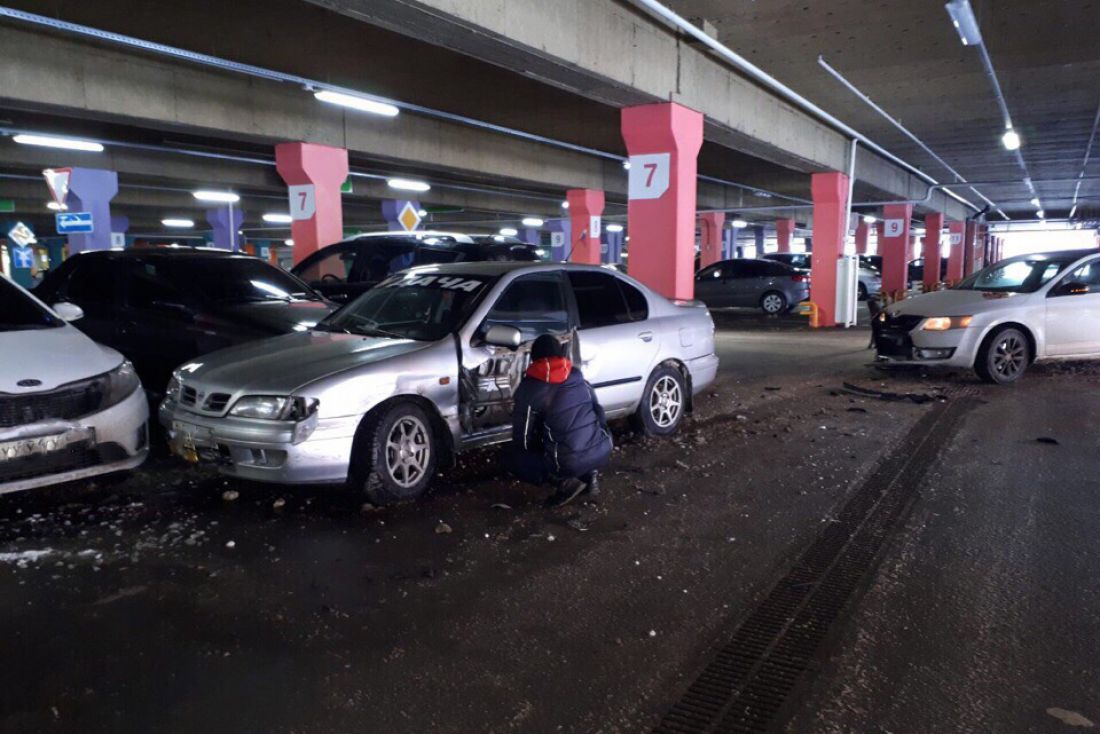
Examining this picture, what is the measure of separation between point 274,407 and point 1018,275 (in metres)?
9.66

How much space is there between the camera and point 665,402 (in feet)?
22.5

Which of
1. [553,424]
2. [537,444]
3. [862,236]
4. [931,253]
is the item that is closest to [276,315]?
[537,444]

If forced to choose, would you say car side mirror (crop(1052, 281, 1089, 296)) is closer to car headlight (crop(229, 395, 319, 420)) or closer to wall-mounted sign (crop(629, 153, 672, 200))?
wall-mounted sign (crop(629, 153, 672, 200))

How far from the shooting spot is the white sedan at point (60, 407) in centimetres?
454

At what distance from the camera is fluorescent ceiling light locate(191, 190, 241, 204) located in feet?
94.3

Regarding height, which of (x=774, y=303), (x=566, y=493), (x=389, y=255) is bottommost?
(x=566, y=493)

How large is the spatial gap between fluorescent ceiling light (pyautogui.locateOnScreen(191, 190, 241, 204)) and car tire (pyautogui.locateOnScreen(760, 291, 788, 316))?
63.7 feet

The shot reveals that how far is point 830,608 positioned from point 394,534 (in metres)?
2.40

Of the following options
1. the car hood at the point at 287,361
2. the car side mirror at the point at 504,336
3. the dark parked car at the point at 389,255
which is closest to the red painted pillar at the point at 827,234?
the dark parked car at the point at 389,255

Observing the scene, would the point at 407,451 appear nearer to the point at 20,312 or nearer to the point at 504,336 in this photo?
the point at 504,336

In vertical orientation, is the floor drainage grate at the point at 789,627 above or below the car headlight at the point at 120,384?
below

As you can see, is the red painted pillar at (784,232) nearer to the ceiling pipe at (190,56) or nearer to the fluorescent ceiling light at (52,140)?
the ceiling pipe at (190,56)

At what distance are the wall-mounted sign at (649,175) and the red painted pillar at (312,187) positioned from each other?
23.2ft

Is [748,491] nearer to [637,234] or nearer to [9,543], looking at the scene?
[9,543]
